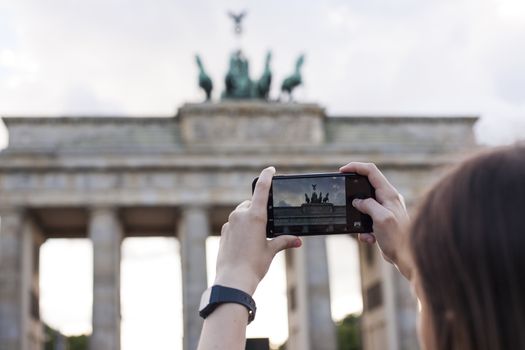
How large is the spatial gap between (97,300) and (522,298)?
3657 centimetres

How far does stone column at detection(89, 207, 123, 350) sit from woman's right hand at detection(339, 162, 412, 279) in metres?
34.9

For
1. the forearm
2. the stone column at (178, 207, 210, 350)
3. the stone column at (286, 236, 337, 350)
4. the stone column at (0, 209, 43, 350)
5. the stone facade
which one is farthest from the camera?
the stone column at (286, 236, 337, 350)

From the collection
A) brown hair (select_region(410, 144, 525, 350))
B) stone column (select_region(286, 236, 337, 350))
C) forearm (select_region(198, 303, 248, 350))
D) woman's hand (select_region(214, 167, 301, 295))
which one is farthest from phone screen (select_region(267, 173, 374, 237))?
stone column (select_region(286, 236, 337, 350))

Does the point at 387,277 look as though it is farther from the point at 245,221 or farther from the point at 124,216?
the point at 245,221

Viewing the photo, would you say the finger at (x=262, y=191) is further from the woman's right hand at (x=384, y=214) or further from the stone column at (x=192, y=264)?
the stone column at (x=192, y=264)

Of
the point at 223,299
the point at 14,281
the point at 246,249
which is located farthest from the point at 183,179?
the point at 223,299

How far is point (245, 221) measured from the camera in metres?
2.84

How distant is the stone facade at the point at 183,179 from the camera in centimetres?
3756

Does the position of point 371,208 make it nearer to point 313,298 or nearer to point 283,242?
point 283,242

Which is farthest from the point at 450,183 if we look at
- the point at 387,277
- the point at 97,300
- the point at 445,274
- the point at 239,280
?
the point at 387,277

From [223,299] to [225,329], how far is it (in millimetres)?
117

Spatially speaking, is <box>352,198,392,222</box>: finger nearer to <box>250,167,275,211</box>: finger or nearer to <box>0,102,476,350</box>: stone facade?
<box>250,167,275,211</box>: finger

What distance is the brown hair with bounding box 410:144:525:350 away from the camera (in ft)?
6.16

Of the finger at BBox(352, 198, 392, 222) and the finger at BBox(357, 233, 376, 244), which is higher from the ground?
the finger at BBox(352, 198, 392, 222)
